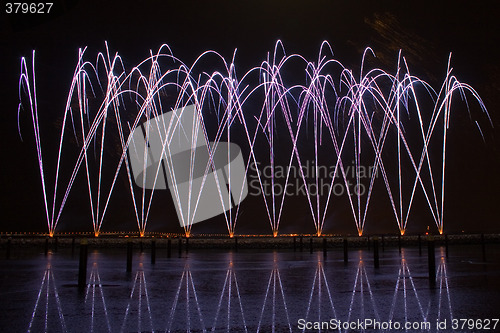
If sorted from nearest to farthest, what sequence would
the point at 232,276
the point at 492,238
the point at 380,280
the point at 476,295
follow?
the point at 476,295 < the point at 380,280 < the point at 232,276 < the point at 492,238

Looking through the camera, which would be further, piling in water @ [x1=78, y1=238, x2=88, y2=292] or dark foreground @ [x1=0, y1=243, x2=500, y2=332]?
piling in water @ [x1=78, y1=238, x2=88, y2=292]

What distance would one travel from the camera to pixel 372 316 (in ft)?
24.5

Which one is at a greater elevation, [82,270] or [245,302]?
[82,270]

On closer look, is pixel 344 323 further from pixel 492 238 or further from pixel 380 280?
pixel 492 238

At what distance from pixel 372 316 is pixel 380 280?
539 centimetres

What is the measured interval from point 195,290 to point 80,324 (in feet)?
13.3

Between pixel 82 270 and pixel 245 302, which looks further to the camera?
pixel 82 270

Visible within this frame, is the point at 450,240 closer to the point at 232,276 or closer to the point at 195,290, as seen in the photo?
the point at 232,276

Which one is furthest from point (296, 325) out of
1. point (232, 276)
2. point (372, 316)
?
point (232, 276)

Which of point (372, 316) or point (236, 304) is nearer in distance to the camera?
point (372, 316)

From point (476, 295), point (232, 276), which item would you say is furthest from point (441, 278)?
point (232, 276)

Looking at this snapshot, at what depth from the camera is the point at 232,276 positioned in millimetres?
14039

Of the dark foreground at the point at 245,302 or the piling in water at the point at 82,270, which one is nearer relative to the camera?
the dark foreground at the point at 245,302

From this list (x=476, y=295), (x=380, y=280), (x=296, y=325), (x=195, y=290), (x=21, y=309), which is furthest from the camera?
(x=380, y=280)
